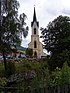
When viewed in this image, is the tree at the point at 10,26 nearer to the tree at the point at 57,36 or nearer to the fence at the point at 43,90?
the tree at the point at 57,36

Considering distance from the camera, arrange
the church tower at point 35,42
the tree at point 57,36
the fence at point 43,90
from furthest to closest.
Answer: the church tower at point 35,42 → the tree at point 57,36 → the fence at point 43,90

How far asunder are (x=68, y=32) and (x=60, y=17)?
2147 mm

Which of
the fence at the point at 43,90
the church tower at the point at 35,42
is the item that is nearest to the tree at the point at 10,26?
the fence at the point at 43,90

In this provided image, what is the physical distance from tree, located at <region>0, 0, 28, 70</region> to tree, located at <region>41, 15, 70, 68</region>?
3224 mm

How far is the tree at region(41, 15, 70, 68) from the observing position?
3291 centimetres

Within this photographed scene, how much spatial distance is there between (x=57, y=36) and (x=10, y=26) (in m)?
5.51

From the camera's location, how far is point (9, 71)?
109 ft

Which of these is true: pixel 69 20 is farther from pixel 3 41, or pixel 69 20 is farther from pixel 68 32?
pixel 3 41

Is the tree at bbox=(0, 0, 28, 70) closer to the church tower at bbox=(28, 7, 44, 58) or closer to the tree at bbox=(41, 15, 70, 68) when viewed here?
the tree at bbox=(41, 15, 70, 68)

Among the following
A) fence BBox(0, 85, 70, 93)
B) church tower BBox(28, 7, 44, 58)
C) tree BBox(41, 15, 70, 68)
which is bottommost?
fence BBox(0, 85, 70, 93)

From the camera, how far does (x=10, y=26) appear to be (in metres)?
35.8

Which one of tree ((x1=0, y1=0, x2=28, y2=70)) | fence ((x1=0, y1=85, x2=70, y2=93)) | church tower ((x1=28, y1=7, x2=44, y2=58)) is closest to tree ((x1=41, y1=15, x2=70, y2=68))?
tree ((x1=0, y1=0, x2=28, y2=70))

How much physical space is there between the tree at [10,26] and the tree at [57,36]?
322cm

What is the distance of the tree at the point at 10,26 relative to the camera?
3595 centimetres
